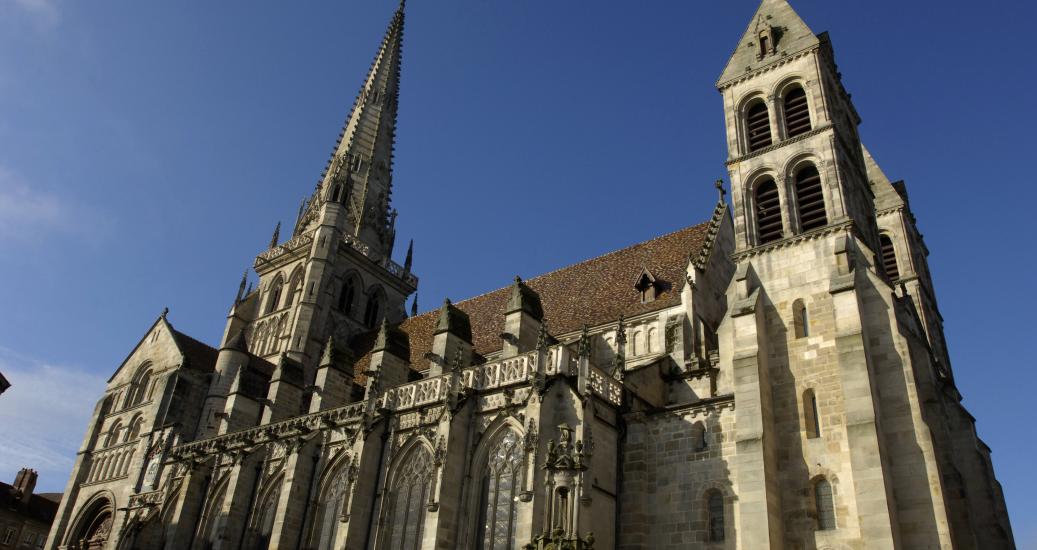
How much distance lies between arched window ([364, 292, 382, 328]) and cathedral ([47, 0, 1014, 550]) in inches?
342

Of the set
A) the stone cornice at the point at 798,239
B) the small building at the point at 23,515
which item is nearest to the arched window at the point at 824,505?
the stone cornice at the point at 798,239

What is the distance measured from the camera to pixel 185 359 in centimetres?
3228

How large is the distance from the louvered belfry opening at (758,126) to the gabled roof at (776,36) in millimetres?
1293

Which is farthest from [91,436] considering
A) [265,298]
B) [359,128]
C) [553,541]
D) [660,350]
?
[553,541]

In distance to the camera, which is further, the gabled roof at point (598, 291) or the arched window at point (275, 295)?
the arched window at point (275, 295)

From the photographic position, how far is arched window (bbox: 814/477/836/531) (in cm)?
1523

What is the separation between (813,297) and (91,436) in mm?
30600

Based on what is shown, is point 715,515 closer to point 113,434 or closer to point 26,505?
point 113,434

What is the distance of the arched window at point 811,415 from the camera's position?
53.7 feet

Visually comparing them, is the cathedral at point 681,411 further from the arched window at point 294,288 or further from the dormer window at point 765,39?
the arched window at point 294,288

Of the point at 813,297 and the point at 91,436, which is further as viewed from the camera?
the point at 91,436

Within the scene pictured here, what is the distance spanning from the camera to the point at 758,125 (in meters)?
22.3

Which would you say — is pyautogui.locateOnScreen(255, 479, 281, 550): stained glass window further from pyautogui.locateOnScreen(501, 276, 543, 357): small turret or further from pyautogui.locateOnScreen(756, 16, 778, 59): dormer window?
pyautogui.locateOnScreen(756, 16, 778, 59): dormer window

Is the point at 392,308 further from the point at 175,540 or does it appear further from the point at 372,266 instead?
the point at 175,540
